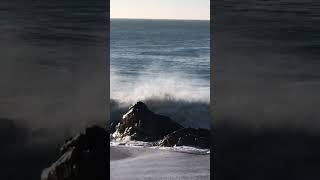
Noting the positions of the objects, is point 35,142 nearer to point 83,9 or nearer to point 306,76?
point 83,9

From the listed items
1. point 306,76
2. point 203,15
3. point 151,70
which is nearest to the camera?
point 306,76

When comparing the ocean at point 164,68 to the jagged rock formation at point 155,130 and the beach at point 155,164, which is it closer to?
the jagged rock formation at point 155,130

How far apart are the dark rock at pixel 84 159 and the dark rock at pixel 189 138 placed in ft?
4.18

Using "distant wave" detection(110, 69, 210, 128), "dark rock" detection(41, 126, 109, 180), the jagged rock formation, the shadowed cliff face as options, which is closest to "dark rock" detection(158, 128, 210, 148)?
the jagged rock formation

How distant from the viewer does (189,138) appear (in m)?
5.28

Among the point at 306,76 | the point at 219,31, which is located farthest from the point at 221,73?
the point at 306,76

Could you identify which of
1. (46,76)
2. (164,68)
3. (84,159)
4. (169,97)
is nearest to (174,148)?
(169,97)

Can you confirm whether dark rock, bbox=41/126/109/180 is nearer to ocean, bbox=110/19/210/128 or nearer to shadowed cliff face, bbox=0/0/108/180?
shadowed cliff face, bbox=0/0/108/180

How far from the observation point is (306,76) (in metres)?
4.01

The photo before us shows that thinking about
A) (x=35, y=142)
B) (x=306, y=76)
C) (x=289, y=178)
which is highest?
(x=306, y=76)

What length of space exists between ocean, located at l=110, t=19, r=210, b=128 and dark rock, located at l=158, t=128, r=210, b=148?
0.13 m

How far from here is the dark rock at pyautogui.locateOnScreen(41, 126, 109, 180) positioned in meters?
4.07

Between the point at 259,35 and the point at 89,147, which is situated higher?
the point at 259,35

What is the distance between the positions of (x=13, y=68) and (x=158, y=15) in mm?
1804
